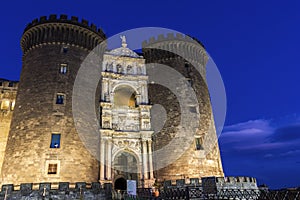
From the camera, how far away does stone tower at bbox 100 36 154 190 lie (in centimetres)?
2456

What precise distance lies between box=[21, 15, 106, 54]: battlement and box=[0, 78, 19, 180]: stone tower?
20.2 feet

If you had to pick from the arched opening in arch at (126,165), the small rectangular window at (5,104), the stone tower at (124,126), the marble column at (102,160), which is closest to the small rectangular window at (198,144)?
the stone tower at (124,126)

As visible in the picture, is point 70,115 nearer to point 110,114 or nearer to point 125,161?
point 110,114

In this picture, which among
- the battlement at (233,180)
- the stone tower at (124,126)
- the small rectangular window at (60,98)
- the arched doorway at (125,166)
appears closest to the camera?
the battlement at (233,180)

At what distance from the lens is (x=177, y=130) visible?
26.5 m

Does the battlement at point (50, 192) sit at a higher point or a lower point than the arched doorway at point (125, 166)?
lower

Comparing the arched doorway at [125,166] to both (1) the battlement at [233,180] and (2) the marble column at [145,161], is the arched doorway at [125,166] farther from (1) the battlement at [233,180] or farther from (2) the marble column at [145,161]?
(1) the battlement at [233,180]

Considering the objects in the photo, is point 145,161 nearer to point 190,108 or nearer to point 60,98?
point 190,108

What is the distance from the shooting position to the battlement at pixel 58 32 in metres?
26.2

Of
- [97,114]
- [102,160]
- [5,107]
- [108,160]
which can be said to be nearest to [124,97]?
[97,114]

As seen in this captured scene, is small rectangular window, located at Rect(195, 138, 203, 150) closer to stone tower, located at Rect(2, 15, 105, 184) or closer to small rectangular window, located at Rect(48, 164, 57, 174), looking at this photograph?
stone tower, located at Rect(2, 15, 105, 184)

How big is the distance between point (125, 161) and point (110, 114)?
5.16 m

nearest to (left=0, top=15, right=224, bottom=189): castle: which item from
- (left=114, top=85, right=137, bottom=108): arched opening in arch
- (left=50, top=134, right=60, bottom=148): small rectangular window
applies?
(left=50, top=134, right=60, bottom=148): small rectangular window

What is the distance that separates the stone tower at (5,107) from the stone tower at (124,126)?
38.1 feet
